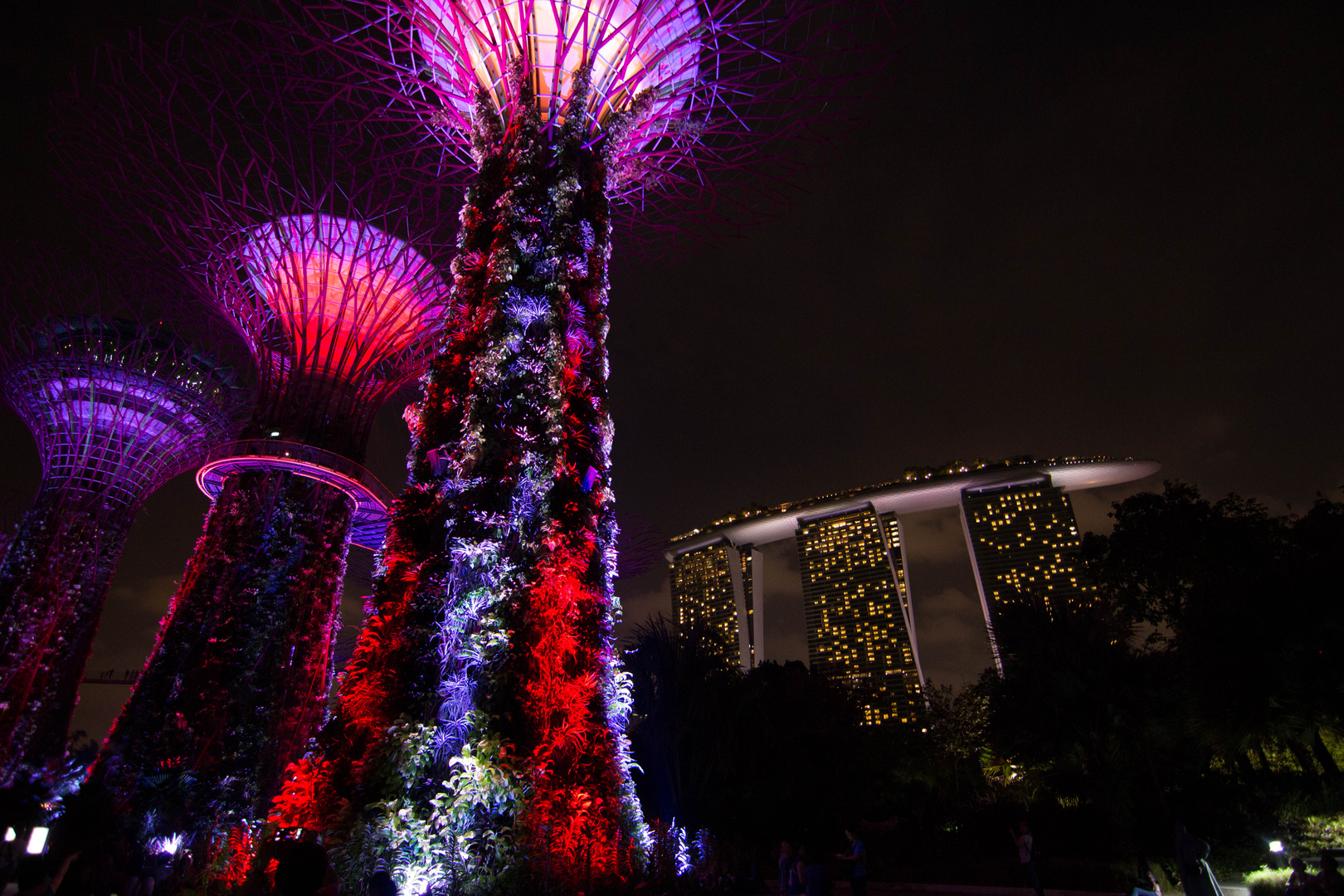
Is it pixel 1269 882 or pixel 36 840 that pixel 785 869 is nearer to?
pixel 1269 882

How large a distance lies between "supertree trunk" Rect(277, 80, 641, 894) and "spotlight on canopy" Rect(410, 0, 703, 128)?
Answer: 65.9 inches

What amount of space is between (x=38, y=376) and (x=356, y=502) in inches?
564

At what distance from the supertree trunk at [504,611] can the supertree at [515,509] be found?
0.02 m

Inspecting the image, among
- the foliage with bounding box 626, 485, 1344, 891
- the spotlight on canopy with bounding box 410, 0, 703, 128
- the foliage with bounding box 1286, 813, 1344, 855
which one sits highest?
the spotlight on canopy with bounding box 410, 0, 703, 128

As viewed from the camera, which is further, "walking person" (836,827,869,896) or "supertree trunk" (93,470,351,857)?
"supertree trunk" (93,470,351,857)

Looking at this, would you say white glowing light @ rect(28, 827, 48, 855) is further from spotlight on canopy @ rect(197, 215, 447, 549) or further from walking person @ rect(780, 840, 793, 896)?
spotlight on canopy @ rect(197, 215, 447, 549)

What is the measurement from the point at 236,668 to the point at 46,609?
1357 centimetres

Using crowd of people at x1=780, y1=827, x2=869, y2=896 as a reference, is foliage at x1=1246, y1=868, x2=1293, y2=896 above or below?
below

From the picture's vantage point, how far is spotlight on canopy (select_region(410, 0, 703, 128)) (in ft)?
33.9

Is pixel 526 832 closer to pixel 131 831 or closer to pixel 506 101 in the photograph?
pixel 506 101

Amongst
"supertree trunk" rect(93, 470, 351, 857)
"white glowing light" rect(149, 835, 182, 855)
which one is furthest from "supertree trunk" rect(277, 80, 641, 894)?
"white glowing light" rect(149, 835, 182, 855)

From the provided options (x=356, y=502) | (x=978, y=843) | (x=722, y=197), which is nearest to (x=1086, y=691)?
(x=978, y=843)

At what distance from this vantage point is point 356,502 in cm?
1834

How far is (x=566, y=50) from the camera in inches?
407
